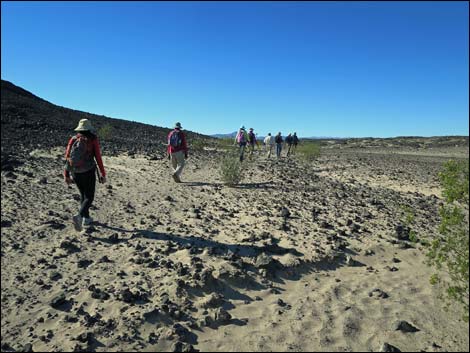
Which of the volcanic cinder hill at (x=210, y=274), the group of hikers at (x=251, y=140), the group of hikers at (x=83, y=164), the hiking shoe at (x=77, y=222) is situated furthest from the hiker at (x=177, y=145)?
the group of hikers at (x=251, y=140)

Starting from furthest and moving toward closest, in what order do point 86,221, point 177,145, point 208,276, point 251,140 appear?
point 251,140 → point 177,145 → point 86,221 → point 208,276

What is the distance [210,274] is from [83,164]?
290 cm

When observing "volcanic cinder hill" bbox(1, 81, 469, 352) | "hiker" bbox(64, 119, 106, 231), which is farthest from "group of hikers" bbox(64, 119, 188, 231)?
"volcanic cinder hill" bbox(1, 81, 469, 352)

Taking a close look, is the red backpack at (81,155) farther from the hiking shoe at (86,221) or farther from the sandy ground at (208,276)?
the sandy ground at (208,276)

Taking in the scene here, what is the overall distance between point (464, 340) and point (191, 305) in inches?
125

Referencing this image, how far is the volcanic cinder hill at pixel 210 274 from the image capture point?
163 inches

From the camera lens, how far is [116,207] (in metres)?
7.97

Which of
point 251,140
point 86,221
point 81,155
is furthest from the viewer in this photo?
point 251,140

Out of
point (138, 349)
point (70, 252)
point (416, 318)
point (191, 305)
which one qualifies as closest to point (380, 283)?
point (416, 318)

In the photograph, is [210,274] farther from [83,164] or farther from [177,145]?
[177,145]

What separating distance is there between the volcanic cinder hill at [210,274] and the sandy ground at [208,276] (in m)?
0.02

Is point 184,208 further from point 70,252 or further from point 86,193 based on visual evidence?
point 70,252

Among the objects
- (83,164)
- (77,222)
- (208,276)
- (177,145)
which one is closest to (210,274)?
(208,276)

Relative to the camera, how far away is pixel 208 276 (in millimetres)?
5145
